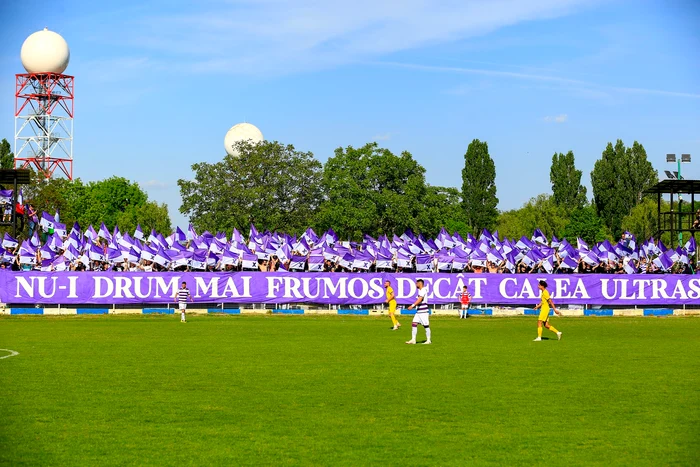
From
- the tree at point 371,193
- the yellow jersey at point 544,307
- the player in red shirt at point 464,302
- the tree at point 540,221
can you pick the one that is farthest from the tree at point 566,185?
the yellow jersey at point 544,307

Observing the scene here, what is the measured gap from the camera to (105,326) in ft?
124

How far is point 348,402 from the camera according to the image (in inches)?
640

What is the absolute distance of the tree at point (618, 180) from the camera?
3819 inches

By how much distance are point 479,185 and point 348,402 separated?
8433 cm

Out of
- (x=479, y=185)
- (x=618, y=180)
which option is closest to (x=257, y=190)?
(x=479, y=185)

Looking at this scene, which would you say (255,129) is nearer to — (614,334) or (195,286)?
(195,286)

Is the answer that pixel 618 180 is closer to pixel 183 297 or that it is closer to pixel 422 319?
pixel 183 297

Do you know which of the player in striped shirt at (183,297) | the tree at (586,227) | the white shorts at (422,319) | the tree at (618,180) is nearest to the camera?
the white shorts at (422,319)

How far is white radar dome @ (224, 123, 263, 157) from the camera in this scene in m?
94.3

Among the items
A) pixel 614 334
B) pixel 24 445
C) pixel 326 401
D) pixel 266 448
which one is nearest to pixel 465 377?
pixel 326 401

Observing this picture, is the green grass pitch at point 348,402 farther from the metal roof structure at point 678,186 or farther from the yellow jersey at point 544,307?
the metal roof structure at point 678,186

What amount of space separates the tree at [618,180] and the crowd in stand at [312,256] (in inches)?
1810

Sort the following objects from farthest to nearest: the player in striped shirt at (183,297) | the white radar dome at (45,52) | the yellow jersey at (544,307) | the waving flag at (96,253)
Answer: the white radar dome at (45,52) → the waving flag at (96,253) → the player in striped shirt at (183,297) → the yellow jersey at (544,307)

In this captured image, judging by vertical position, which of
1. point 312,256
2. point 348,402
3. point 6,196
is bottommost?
point 348,402
